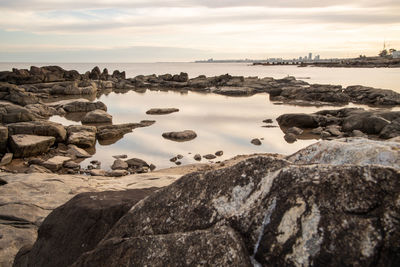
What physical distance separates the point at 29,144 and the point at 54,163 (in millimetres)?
1886

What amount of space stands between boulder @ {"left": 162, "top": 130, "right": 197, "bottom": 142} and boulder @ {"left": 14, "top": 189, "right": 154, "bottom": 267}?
10.9m

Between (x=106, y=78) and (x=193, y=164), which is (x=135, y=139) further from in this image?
(x=106, y=78)

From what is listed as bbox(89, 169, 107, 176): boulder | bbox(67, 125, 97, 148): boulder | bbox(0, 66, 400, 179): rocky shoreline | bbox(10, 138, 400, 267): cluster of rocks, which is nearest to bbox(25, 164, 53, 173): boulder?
bbox(0, 66, 400, 179): rocky shoreline

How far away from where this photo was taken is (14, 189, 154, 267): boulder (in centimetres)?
321

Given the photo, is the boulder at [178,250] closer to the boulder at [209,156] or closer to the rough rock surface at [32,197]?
the rough rock surface at [32,197]

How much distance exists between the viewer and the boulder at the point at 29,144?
37.5ft

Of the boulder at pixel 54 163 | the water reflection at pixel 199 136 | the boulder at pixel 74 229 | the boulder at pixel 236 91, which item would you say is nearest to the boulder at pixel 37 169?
the boulder at pixel 54 163

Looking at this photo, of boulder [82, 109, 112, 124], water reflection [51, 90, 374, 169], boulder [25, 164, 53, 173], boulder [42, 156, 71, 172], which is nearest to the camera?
boulder [25, 164, 53, 173]

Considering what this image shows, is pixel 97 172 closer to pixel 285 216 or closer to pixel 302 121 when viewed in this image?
pixel 285 216

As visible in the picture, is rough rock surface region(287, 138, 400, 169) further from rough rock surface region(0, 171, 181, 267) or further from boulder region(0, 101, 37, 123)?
boulder region(0, 101, 37, 123)

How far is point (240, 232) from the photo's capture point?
2.42m

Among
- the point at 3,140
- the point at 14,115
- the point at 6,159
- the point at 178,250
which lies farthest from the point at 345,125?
the point at 14,115

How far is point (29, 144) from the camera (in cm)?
1158

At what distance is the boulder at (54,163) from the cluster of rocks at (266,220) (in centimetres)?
779
